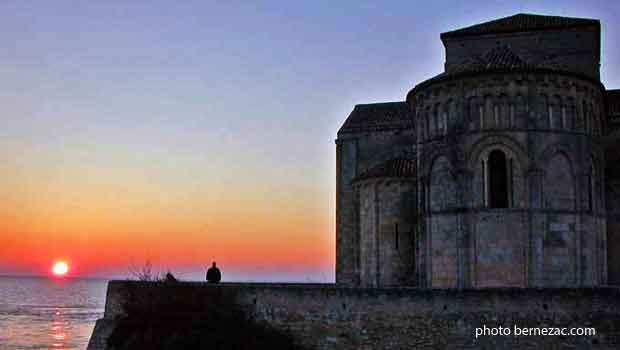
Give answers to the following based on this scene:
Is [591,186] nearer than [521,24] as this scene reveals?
Yes

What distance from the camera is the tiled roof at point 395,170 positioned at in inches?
1247

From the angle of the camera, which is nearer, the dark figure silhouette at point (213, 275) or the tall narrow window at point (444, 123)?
the tall narrow window at point (444, 123)

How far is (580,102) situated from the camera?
2727 cm

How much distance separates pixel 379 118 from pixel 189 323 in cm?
1918

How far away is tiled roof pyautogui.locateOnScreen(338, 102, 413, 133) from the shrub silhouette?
16372 millimetres

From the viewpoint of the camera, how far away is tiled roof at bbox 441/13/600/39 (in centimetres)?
3459

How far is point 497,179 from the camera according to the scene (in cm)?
2695

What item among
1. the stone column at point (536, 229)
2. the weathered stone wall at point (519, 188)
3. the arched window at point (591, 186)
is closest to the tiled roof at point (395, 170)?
the weathered stone wall at point (519, 188)

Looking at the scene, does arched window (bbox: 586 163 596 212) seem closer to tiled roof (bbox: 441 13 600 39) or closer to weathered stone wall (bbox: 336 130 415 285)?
tiled roof (bbox: 441 13 600 39)

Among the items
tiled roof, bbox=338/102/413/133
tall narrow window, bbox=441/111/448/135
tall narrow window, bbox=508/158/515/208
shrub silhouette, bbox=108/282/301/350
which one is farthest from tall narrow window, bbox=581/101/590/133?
shrub silhouette, bbox=108/282/301/350

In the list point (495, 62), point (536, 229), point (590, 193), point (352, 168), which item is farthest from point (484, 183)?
point (352, 168)

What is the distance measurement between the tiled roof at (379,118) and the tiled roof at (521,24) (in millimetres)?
5135

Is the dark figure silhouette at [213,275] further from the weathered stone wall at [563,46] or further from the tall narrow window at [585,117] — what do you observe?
the weathered stone wall at [563,46]

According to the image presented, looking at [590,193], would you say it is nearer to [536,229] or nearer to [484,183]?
[536,229]
